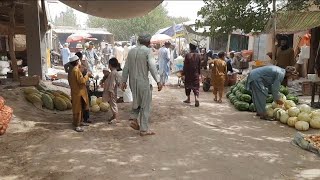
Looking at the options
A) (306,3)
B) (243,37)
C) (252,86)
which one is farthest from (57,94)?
(243,37)

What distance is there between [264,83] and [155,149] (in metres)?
3.28

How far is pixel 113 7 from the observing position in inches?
78.4

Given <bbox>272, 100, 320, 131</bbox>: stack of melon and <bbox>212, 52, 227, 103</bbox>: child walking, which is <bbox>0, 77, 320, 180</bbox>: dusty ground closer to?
<bbox>272, 100, 320, 131</bbox>: stack of melon

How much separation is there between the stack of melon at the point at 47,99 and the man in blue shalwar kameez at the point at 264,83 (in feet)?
14.5

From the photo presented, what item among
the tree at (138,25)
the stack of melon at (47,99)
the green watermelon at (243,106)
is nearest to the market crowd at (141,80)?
the green watermelon at (243,106)

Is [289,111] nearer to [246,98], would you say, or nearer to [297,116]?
[297,116]

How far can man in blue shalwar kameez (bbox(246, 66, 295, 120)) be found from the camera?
6984 mm

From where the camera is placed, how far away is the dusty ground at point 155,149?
442cm

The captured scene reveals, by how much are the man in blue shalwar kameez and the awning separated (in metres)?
3.79

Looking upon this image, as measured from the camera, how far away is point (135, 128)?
6262mm

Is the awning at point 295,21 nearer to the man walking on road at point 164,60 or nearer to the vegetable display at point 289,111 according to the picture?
the vegetable display at point 289,111

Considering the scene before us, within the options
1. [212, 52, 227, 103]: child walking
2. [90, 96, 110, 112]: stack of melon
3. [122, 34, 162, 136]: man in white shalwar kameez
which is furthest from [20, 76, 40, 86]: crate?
[212, 52, 227, 103]: child walking

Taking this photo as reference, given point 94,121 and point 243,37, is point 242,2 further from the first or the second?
point 243,37

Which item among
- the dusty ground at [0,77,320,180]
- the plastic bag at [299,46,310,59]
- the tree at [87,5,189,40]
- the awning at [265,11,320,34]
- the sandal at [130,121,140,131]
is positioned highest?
the tree at [87,5,189,40]
